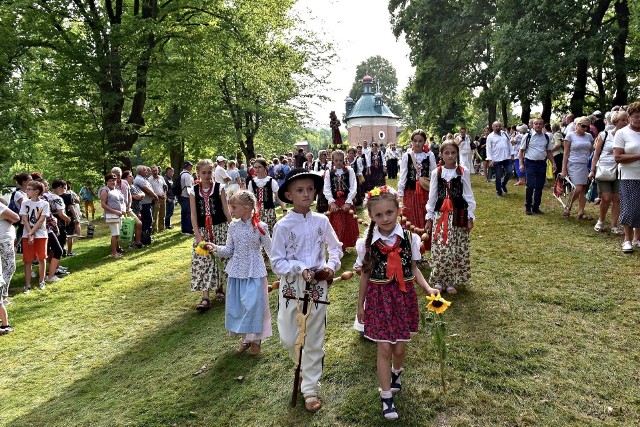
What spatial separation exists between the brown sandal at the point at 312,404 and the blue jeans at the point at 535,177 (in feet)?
27.7

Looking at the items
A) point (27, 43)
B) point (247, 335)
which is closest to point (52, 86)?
point (27, 43)

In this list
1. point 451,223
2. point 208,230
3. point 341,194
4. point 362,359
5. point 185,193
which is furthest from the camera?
point 185,193

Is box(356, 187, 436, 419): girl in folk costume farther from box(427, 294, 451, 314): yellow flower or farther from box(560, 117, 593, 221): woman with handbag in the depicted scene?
box(560, 117, 593, 221): woman with handbag

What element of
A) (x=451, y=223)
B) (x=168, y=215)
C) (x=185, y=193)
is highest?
(x=451, y=223)

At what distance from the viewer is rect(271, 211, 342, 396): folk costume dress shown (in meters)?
3.99

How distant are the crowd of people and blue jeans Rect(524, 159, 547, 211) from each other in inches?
0.9

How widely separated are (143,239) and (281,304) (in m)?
9.94

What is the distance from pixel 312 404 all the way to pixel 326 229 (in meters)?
1.52

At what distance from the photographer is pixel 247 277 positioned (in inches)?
204

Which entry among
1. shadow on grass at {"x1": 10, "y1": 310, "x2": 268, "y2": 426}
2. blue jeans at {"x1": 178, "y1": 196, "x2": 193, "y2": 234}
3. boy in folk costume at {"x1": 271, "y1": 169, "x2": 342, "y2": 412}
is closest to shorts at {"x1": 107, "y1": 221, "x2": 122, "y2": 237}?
blue jeans at {"x1": 178, "y1": 196, "x2": 193, "y2": 234}

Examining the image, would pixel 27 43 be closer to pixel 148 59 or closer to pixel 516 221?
pixel 148 59

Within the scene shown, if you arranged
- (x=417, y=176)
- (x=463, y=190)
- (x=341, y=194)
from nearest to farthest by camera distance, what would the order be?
1. (x=463, y=190)
2. (x=417, y=176)
3. (x=341, y=194)

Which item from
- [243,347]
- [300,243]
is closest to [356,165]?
[243,347]

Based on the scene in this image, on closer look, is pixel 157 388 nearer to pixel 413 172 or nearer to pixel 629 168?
pixel 413 172
